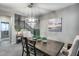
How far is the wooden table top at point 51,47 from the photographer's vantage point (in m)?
1.93

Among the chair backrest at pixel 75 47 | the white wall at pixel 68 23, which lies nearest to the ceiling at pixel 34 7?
the white wall at pixel 68 23

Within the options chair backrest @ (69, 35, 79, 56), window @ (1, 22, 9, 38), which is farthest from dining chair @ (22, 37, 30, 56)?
chair backrest @ (69, 35, 79, 56)

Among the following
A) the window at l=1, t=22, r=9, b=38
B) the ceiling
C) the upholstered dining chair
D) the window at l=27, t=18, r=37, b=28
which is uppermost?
the ceiling

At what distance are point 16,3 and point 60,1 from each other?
32.2 inches

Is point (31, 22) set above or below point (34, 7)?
below

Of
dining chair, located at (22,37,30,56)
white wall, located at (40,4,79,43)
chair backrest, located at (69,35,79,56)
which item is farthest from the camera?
dining chair, located at (22,37,30,56)

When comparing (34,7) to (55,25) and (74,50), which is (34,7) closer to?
(55,25)

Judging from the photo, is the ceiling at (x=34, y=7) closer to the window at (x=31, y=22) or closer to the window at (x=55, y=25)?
the window at (x=31, y=22)

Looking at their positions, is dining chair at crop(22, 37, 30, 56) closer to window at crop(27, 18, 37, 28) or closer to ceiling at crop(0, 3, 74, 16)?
window at crop(27, 18, 37, 28)

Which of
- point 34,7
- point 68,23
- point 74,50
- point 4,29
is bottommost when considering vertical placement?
point 74,50

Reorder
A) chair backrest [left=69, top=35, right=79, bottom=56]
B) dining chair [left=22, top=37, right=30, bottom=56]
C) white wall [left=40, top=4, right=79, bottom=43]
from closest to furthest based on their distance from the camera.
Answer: chair backrest [left=69, top=35, right=79, bottom=56], white wall [left=40, top=4, right=79, bottom=43], dining chair [left=22, top=37, right=30, bottom=56]

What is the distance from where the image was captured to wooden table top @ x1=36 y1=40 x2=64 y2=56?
1.93 metres

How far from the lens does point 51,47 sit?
1.97 meters

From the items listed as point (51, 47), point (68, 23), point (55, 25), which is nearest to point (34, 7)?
point (55, 25)
